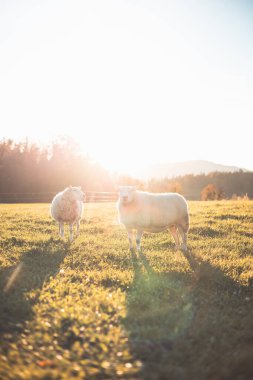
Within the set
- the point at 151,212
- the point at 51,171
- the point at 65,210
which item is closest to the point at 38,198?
the point at 51,171

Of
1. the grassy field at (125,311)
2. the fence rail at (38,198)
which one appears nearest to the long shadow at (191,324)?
the grassy field at (125,311)

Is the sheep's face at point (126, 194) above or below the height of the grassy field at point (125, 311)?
above

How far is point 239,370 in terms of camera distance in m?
4.63

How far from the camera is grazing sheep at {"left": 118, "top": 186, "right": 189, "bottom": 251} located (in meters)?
10.8

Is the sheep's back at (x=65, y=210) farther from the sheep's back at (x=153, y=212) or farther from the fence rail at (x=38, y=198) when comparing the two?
the fence rail at (x=38, y=198)

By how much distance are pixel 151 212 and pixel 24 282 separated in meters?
4.88

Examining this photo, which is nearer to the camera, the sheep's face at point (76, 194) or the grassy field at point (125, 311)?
the grassy field at point (125, 311)

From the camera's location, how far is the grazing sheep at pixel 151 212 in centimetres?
1080

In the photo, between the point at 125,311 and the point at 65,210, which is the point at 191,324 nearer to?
the point at 125,311

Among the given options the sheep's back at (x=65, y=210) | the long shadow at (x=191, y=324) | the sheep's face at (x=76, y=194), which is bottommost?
the long shadow at (x=191, y=324)

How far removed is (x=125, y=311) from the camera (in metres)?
6.39

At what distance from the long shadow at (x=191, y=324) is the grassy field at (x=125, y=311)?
0.06ft

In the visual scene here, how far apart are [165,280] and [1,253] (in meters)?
6.06

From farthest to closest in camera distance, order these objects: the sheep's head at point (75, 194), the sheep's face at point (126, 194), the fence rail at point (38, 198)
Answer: the fence rail at point (38, 198), the sheep's head at point (75, 194), the sheep's face at point (126, 194)
